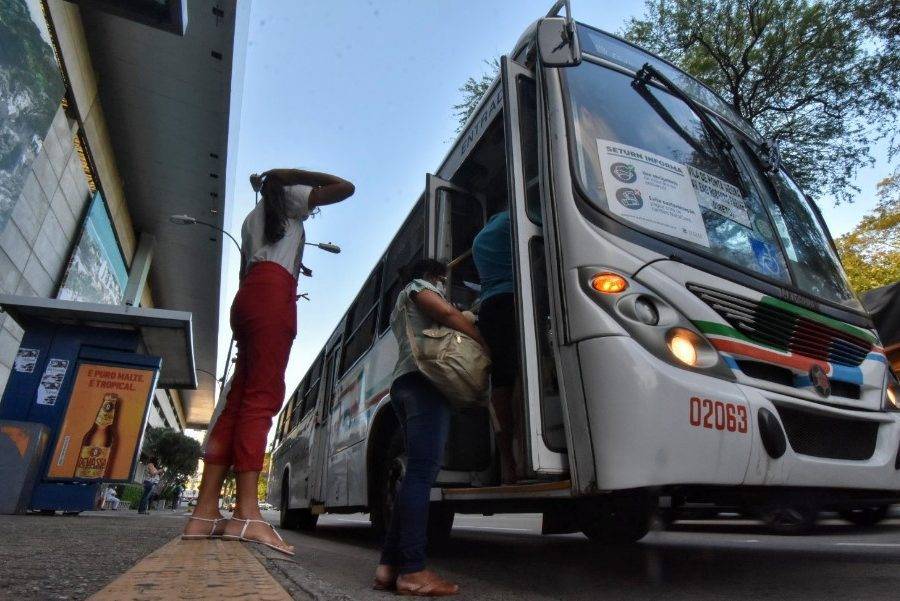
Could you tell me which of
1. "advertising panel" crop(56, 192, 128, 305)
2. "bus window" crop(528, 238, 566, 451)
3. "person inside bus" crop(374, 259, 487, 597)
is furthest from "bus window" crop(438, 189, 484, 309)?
"advertising panel" crop(56, 192, 128, 305)

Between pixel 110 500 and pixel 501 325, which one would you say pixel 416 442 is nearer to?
pixel 501 325

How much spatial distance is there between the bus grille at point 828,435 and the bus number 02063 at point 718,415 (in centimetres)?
29

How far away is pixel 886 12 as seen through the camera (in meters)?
12.4

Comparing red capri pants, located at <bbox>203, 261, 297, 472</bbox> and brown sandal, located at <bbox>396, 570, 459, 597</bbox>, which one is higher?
red capri pants, located at <bbox>203, 261, 297, 472</bbox>

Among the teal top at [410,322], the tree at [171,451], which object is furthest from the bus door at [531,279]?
the tree at [171,451]

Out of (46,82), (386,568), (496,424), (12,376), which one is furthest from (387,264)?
(46,82)

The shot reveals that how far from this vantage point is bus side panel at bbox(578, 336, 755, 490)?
7.45ft

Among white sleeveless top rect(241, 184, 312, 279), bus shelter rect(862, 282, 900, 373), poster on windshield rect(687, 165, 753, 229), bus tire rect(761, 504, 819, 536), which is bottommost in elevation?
bus tire rect(761, 504, 819, 536)

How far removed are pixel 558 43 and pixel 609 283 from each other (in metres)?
1.32

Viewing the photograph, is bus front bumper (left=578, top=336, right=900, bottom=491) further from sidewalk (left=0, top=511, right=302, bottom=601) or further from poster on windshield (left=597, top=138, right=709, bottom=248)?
sidewalk (left=0, top=511, right=302, bottom=601)

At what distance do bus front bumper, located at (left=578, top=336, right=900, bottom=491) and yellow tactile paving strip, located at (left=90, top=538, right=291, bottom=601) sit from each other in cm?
132

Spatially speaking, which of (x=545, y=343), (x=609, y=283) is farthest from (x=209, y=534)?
(x=609, y=283)

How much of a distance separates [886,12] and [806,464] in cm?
1415

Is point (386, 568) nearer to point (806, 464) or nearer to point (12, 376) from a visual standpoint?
point (806, 464)
